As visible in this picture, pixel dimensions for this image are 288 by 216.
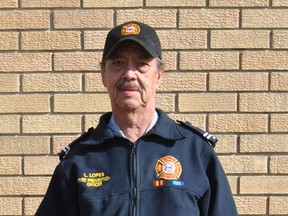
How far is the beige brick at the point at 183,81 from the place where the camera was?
9.20 ft

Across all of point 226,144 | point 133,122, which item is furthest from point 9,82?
point 226,144

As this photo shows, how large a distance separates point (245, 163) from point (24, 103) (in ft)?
5.01

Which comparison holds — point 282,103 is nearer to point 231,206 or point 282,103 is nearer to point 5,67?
point 231,206

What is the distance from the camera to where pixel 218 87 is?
9.22ft

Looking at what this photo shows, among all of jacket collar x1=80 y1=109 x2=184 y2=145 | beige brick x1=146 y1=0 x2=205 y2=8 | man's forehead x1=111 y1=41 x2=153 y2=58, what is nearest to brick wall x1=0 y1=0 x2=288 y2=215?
beige brick x1=146 y1=0 x2=205 y2=8

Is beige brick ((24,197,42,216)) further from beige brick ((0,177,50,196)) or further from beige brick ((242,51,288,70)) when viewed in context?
beige brick ((242,51,288,70))

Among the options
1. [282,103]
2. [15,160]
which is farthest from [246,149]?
[15,160]

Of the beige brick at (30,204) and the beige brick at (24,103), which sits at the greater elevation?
the beige brick at (24,103)

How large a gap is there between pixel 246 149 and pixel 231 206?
1.01 m

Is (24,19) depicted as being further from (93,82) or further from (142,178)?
(142,178)

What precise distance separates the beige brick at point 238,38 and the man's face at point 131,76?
1050 millimetres

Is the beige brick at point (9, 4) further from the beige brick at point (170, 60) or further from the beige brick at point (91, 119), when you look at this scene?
the beige brick at point (170, 60)

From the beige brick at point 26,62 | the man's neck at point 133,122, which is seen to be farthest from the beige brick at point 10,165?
the man's neck at point 133,122

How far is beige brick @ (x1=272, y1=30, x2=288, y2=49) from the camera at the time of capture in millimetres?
2795
